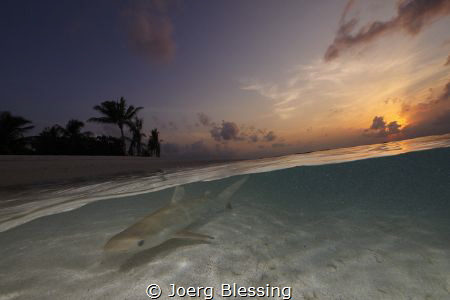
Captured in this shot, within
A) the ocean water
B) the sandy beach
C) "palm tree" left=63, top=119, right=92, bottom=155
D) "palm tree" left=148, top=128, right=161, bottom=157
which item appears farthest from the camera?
"palm tree" left=148, top=128, right=161, bottom=157

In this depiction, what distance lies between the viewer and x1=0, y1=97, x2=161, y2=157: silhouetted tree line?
96.8 ft

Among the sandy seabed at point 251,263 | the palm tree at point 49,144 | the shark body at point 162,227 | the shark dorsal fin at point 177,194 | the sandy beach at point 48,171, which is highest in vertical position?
the palm tree at point 49,144

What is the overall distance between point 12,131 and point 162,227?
39.5 metres

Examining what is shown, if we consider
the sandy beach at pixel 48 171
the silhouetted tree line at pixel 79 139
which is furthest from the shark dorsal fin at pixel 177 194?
the silhouetted tree line at pixel 79 139

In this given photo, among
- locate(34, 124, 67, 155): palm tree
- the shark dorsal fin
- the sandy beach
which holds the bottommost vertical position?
the shark dorsal fin

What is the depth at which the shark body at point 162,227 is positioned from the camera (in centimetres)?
264

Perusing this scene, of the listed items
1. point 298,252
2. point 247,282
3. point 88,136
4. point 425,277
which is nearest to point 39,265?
point 247,282

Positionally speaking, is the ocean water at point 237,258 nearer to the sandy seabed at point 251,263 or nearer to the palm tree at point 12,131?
the sandy seabed at point 251,263

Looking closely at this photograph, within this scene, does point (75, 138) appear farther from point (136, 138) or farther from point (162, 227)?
point (162, 227)

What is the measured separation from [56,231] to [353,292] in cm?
567

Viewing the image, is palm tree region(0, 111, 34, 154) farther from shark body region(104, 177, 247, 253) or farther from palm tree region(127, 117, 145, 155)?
shark body region(104, 177, 247, 253)

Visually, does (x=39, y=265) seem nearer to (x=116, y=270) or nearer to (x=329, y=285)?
(x=116, y=270)

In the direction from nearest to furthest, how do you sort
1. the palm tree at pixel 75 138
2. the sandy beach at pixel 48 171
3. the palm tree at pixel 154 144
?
the sandy beach at pixel 48 171
the palm tree at pixel 75 138
the palm tree at pixel 154 144

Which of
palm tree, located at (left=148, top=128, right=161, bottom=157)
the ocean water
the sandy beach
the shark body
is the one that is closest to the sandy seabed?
the ocean water
